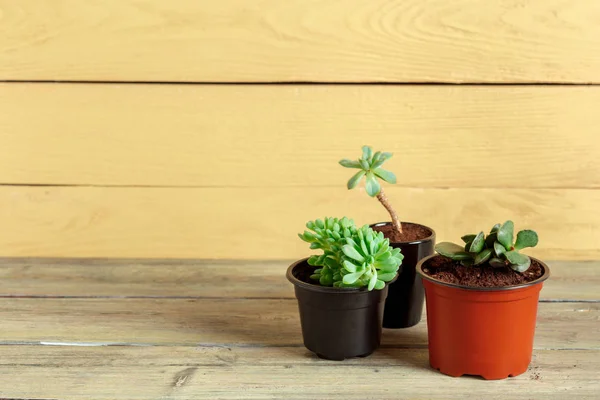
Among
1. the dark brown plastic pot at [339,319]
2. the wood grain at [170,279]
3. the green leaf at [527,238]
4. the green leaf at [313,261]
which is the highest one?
the green leaf at [527,238]

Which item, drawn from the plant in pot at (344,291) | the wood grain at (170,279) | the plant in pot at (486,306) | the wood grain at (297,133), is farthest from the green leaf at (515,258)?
the wood grain at (297,133)

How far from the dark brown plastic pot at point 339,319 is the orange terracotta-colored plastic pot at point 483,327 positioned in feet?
0.25

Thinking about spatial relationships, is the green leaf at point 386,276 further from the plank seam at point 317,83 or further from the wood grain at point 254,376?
the plank seam at point 317,83

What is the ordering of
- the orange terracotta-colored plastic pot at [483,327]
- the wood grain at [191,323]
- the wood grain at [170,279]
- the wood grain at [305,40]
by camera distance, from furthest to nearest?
1. the wood grain at [305,40]
2. the wood grain at [170,279]
3. the wood grain at [191,323]
4. the orange terracotta-colored plastic pot at [483,327]

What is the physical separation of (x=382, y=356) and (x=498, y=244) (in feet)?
0.66

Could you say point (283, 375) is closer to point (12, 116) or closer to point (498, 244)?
point (498, 244)

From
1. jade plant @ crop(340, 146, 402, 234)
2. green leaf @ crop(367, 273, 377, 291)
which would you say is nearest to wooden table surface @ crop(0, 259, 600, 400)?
green leaf @ crop(367, 273, 377, 291)

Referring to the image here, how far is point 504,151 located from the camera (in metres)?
1.21

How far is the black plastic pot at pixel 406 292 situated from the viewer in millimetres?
896

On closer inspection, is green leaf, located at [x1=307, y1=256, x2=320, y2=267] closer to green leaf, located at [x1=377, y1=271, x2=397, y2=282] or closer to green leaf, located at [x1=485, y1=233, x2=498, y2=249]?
green leaf, located at [x1=377, y1=271, x2=397, y2=282]

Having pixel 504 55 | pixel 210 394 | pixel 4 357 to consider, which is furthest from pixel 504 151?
pixel 4 357

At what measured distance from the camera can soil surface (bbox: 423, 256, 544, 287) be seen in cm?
74

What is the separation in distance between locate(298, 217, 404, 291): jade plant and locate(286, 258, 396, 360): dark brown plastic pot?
17 millimetres

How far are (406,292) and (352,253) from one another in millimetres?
198
